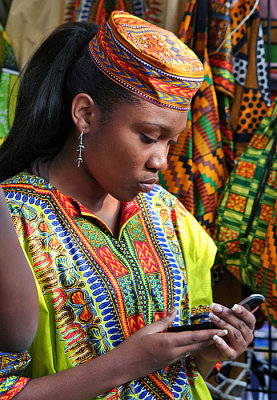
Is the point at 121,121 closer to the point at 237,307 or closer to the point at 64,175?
the point at 64,175

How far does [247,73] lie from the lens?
198 centimetres

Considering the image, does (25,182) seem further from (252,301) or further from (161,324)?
(252,301)

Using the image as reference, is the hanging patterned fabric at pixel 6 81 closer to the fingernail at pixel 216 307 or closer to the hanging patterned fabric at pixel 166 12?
the hanging patterned fabric at pixel 166 12

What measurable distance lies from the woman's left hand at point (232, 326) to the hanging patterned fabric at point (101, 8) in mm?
1246

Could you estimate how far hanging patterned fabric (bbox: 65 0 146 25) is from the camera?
6.69 ft

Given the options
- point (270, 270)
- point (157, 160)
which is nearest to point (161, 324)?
point (157, 160)

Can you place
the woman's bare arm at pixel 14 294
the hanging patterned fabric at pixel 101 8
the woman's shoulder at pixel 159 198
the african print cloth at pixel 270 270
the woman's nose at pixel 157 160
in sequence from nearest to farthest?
the woman's bare arm at pixel 14 294, the woman's nose at pixel 157 160, the woman's shoulder at pixel 159 198, the african print cloth at pixel 270 270, the hanging patterned fabric at pixel 101 8

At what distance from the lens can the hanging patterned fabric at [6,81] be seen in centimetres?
207

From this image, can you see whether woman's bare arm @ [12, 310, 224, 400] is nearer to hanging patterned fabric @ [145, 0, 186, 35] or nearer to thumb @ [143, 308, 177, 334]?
thumb @ [143, 308, 177, 334]

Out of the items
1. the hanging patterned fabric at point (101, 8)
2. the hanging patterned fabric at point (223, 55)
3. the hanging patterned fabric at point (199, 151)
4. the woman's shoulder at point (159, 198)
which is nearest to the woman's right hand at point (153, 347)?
the woman's shoulder at point (159, 198)

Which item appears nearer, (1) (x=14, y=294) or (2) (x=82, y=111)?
(1) (x=14, y=294)

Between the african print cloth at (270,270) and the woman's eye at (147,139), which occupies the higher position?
the woman's eye at (147,139)

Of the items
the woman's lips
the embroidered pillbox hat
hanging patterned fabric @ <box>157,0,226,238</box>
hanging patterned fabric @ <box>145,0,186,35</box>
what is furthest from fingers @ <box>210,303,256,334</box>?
hanging patterned fabric @ <box>145,0,186,35</box>

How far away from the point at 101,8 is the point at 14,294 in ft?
5.09
